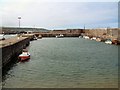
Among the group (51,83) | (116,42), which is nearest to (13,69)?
(51,83)

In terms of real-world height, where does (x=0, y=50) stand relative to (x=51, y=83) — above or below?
above

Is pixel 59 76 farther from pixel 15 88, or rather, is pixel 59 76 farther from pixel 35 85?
pixel 15 88

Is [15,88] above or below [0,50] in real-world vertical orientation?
below

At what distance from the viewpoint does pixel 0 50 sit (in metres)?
34.4

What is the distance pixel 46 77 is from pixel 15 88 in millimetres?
6347

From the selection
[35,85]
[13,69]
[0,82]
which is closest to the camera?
[35,85]

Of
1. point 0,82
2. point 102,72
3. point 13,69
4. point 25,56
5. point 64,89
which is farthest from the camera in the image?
point 25,56

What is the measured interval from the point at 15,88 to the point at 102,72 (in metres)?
13.6

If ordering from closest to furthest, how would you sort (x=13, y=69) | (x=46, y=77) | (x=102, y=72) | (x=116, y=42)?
1. (x=46, y=77)
2. (x=102, y=72)
3. (x=13, y=69)
4. (x=116, y=42)

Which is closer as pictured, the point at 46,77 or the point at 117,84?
the point at 117,84

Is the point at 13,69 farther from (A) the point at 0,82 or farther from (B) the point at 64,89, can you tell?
(B) the point at 64,89

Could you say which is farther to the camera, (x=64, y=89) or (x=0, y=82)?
(x=0, y=82)

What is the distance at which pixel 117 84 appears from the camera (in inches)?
1016

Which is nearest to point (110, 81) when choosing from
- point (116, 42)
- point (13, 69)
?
point (13, 69)
